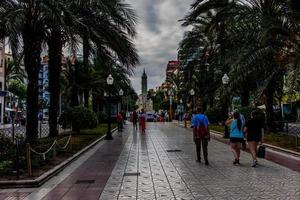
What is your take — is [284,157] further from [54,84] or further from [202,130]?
[54,84]

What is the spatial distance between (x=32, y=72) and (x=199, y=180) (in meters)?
8.48

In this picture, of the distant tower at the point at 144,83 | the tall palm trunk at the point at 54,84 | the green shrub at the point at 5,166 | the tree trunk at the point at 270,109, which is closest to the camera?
the green shrub at the point at 5,166

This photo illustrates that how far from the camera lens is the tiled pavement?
8.25m

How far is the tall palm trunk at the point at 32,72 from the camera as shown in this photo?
1571 cm

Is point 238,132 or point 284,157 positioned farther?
point 284,157

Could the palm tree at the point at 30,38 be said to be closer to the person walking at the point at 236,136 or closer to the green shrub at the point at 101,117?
the person walking at the point at 236,136

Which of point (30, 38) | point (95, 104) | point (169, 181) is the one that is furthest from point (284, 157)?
point (95, 104)

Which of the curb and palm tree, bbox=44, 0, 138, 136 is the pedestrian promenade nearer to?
the curb

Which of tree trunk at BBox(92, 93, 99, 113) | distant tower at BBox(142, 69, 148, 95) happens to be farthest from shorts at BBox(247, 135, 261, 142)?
distant tower at BBox(142, 69, 148, 95)

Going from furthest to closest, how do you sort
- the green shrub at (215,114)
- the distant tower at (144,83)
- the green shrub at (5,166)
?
1. the distant tower at (144,83)
2. the green shrub at (215,114)
3. the green shrub at (5,166)

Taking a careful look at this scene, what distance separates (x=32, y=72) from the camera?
16.0 meters

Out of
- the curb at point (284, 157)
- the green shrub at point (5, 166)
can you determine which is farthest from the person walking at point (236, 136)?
the green shrub at point (5, 166)

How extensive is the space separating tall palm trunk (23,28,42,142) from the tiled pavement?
3.91 metres

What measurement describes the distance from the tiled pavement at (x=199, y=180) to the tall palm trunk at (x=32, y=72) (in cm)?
391
